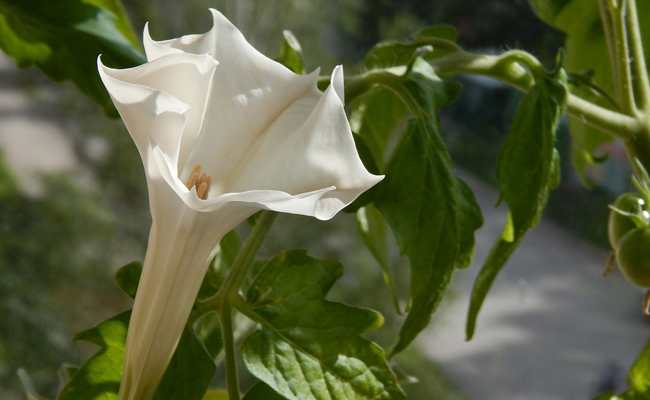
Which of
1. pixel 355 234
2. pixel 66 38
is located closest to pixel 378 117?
pixel 66 38

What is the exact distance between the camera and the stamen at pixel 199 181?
17 cm

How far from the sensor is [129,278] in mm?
175

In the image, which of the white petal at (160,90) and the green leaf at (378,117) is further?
the green leaf at (378,117)

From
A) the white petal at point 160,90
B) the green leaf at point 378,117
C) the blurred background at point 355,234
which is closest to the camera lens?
the white petal at point 160,90

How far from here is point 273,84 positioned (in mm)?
162

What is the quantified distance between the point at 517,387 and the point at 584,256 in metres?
0.19

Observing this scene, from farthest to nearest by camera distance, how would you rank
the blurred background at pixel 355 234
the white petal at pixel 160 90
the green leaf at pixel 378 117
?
the blurred background at pixel 355 234, the green leaf at pixel 378 117, the white petal at pixel 160 90

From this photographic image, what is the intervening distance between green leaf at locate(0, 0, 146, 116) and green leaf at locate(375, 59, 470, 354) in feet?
0.44

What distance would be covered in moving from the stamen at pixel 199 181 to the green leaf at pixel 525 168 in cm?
7

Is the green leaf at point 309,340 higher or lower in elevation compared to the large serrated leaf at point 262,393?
higher

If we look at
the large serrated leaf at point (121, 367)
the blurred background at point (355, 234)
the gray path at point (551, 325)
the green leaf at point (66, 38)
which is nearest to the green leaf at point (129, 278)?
the large serrated leaf at point (121, 367)

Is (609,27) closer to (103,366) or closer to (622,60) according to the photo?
(622,60)

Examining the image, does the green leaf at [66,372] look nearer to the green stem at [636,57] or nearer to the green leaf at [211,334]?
the green leaf at [211,334]

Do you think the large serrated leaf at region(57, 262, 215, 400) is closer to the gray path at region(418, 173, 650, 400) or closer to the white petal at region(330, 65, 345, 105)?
the white petal at region(330, 65, 345, 105)
